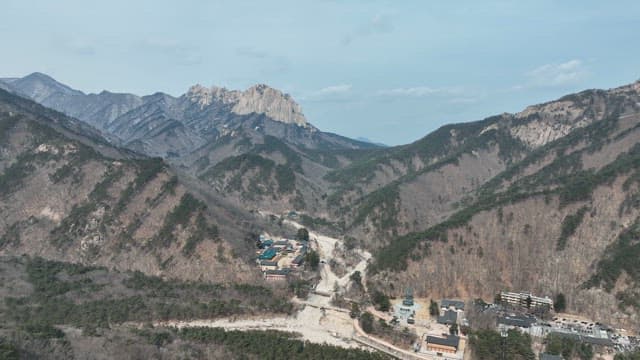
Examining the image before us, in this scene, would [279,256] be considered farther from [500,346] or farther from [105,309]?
[500,346]

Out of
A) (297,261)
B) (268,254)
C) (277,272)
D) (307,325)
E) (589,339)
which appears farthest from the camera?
(268,254)

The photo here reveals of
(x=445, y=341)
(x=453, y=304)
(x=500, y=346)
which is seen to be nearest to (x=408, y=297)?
(x=453, y=304)

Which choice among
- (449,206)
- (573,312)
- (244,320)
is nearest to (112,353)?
(244,320)

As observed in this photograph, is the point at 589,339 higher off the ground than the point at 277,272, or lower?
lower

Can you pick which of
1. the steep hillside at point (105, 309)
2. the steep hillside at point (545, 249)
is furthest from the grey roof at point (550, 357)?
the steep hillside at point (105, 309)

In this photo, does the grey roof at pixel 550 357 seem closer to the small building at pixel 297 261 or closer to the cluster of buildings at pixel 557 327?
the cluster of buildings at pixel 557 327

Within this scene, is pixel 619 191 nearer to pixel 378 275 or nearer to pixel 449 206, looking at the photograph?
pixel 378 275

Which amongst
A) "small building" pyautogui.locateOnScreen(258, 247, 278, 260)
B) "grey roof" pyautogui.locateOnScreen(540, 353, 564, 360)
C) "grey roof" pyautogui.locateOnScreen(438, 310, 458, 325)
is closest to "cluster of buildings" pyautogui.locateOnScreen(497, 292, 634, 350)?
"grey roof" pyautogui.locateOnScreen(438, 310, 458, 325)
